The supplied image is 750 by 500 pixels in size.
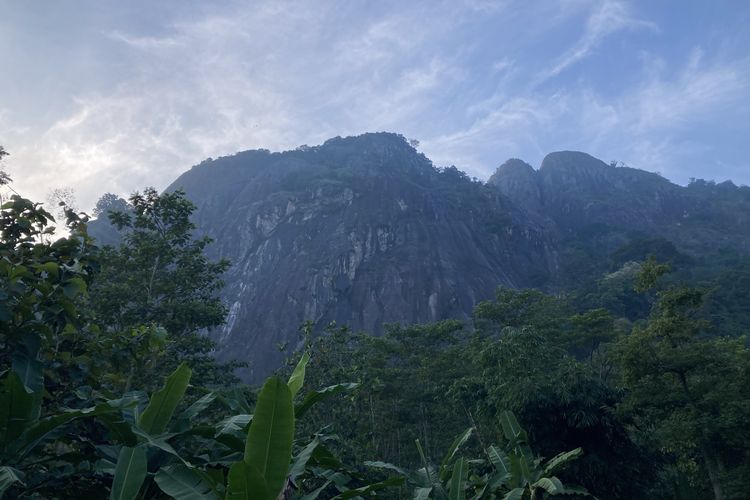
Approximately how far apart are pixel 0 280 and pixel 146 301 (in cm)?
1042

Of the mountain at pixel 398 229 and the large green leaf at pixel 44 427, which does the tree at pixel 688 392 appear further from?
the mountain at pixel 398 229

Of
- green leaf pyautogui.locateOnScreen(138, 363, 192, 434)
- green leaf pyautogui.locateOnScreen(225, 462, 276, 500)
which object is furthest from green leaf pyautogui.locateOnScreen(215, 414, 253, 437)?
green leaf pyautogui.locateOnScreen(225, 462, 276, 500)

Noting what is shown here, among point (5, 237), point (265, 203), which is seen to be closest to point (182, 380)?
point (5, 237)

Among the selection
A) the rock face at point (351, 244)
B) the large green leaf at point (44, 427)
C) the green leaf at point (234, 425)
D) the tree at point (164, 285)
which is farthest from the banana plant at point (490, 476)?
the rock face at point (351, 244)

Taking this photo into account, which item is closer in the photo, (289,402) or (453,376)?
(289,402)

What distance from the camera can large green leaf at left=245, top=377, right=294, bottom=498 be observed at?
2363 millimetres

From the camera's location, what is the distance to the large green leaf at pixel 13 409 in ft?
8.77

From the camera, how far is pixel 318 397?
311 cm

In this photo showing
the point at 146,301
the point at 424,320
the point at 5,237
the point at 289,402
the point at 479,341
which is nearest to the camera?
the point at 289,402

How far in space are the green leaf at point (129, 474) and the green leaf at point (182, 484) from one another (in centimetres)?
8

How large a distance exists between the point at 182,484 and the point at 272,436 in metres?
0.49

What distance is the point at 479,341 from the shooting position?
22.6 metres

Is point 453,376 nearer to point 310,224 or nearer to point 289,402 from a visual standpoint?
point 289,402

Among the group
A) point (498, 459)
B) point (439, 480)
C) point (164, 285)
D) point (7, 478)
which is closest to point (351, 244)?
point (164, 285)
